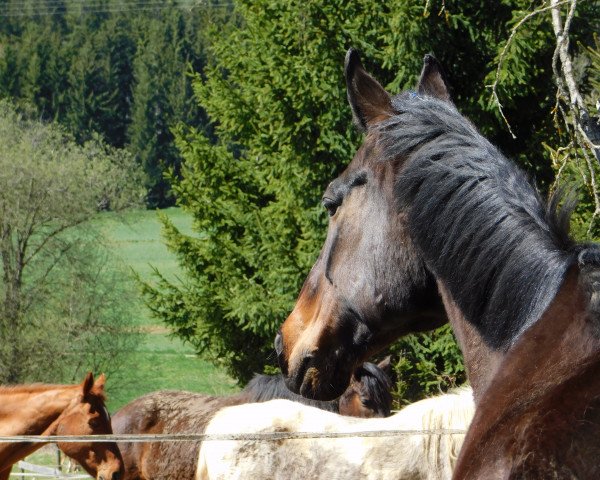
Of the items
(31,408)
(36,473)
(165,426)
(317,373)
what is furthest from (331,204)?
(36,473)

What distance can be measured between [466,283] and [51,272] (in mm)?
23166

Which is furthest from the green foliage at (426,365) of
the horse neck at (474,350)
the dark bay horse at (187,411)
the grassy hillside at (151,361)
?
the grassy hillside at (151,361)

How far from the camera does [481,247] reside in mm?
1833

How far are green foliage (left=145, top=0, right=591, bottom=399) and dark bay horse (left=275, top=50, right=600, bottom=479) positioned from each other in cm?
685

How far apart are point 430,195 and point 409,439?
7.07 ft

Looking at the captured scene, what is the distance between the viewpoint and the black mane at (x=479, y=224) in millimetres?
1734

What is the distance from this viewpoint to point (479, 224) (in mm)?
1850

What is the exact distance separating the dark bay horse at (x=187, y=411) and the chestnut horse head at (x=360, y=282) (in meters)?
3.96

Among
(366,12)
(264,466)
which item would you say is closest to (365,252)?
(264,466)

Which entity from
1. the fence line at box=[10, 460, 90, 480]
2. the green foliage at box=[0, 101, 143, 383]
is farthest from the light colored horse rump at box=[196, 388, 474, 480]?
the green foliage at box=[0, 101, 143, 383]

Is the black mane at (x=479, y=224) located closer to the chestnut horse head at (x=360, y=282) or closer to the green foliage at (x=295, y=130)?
the chestnut horse head at (x=360, y=282)

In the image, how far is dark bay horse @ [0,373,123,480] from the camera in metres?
6.38

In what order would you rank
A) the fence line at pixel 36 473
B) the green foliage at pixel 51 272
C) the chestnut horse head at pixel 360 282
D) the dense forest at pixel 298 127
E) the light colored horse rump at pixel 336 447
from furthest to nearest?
the green foliage at pixel 51 272 → the fence line at pixel 36 473 → the dense forest at pixel 298 127 → the light colored horse rump at pixel 336 447 → the chestnut horse head at pixel 360 282

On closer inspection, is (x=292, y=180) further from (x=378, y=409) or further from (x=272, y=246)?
(x=378, y=409)
